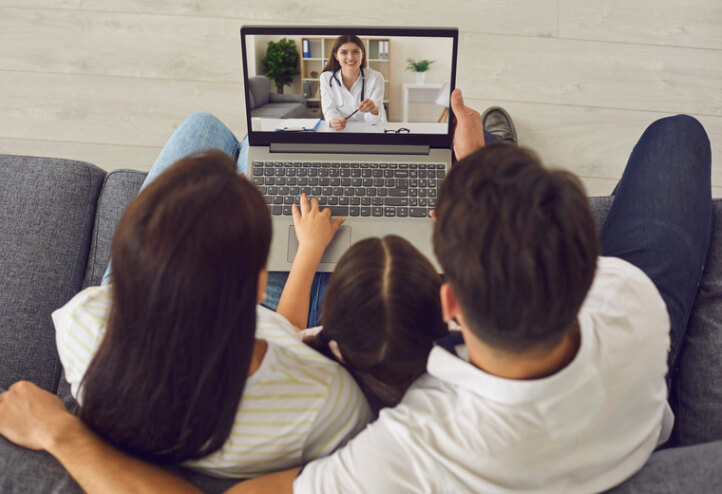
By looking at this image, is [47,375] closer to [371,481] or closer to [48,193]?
[48,193]

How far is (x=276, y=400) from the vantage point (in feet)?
2.18

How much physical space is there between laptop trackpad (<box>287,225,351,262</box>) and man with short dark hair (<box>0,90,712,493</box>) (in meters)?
0.35

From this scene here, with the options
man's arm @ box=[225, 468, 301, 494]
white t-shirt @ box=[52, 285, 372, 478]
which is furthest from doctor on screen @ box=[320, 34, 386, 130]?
man's arm @ box=[225, 468, 301, 494]

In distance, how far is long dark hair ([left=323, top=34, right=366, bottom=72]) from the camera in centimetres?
98

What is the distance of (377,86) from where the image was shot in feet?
3.48

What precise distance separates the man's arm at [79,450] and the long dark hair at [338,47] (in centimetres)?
74

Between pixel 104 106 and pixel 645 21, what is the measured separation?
1.84 meters

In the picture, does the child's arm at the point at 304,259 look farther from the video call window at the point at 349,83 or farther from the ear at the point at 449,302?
the ear at the point at 449,302

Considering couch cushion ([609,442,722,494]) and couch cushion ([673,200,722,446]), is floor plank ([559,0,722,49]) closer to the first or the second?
couch cushion ([673,200,722,446])

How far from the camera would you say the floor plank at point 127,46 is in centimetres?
169

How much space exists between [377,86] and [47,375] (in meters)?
0.86

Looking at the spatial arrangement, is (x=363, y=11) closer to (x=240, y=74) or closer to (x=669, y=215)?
(x=240, y=74)

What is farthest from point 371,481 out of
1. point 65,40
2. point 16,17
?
point 16,17

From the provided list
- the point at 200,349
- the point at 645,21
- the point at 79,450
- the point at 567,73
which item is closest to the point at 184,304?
the point at 200,349
